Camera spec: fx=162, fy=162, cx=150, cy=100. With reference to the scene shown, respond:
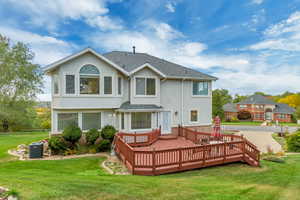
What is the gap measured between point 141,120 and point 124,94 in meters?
2.58

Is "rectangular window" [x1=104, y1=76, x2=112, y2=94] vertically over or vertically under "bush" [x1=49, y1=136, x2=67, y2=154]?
over

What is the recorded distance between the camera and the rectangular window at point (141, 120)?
43.2 feet

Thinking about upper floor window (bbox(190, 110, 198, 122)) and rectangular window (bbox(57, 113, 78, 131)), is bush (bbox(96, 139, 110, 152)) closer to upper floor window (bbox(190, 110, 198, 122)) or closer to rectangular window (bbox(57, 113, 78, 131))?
rectangular window (bbox(57, 113, 78, 131))

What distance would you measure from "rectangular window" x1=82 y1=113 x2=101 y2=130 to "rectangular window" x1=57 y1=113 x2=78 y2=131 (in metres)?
0.59

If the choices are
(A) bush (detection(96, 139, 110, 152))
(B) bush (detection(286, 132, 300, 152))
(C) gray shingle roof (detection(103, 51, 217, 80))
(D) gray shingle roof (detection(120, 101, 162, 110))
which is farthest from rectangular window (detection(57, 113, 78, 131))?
(B) bush (detection(286, 132, 300, 152))

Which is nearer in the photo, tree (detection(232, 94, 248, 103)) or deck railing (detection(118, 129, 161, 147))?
deck railing (detection(118, 129, 161, 147))

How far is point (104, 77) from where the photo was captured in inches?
484

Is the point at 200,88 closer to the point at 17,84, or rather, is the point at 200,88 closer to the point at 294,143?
the point at 294,143

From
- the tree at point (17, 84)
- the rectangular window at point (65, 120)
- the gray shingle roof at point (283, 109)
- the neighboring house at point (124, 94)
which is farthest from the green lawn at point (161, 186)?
the gray shingle roof at point (283, 109)

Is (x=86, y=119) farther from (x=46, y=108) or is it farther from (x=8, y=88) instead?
(x=46, y=108)

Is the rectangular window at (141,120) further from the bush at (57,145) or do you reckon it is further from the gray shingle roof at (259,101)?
the gray shingle roof at (259,101)

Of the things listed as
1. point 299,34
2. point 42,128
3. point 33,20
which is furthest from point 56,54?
point 299,34

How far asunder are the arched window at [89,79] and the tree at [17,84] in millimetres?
16587

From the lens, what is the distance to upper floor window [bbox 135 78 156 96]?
13547mm
